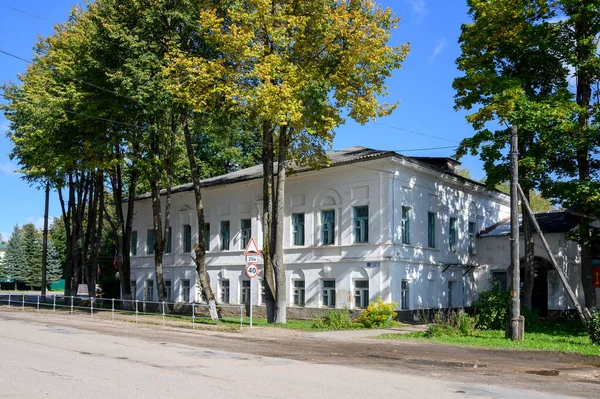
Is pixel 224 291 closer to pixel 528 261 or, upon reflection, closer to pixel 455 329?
pixel 528 261

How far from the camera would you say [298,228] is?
3350cm

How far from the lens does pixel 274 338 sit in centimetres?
2123

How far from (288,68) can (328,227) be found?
10.5m

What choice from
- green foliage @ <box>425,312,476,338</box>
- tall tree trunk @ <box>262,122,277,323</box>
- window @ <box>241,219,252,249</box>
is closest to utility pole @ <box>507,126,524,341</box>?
green foliage @ <box>425,312,476,338</box>

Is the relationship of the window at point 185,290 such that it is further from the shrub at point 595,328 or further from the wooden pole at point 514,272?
the shrub at point 595,328

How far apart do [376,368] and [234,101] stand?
13.8m

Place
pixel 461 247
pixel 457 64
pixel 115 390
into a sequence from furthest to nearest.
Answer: pixel 461 247 < pixel 457 64 < pixel 115 390

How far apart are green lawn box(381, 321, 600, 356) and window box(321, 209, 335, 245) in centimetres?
999

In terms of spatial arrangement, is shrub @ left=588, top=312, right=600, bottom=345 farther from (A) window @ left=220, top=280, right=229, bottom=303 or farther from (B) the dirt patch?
(A) window @ left=220, top=280, right=229, bottom=303

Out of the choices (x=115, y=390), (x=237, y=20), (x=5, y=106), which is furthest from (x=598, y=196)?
(x=5, y=106)

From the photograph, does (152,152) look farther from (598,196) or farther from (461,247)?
(598,196)

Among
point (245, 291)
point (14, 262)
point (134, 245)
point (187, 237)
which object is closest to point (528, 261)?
point (245, 291)

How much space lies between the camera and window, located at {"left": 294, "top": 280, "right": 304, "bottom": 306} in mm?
32812

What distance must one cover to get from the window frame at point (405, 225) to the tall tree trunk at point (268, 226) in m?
7.06
